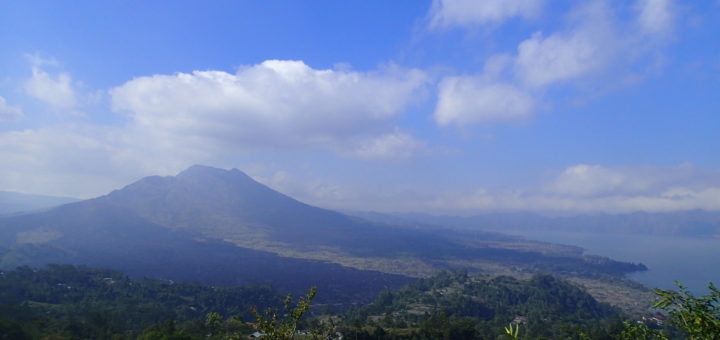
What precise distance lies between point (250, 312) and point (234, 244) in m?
76.1

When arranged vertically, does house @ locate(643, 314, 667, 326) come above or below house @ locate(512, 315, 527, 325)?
above

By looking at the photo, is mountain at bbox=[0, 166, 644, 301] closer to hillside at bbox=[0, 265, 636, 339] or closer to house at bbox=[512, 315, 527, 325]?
hillside at bbox=[0, 265, 636, 339]

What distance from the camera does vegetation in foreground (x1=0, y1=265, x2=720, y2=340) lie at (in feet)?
84.5

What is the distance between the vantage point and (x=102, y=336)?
79.8 feet

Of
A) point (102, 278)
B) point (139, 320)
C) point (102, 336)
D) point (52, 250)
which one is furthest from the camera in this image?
point (52, 250)

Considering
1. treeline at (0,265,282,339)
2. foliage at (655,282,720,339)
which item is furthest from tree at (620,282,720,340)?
treeline at (0,265,282,339)

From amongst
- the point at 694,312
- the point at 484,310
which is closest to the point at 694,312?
the point at 694,312

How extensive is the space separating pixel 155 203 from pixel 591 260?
406ft

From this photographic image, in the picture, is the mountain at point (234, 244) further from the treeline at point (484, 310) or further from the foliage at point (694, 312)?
the foliage at point (694, 312)

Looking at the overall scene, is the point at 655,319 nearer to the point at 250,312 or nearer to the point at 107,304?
the point at 250,312

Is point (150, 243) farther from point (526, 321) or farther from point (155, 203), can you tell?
point (526, 321)

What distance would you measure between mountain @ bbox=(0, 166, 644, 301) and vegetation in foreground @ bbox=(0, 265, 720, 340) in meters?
13.8

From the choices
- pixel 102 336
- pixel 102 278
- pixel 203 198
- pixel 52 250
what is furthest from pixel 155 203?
pixel 102 336

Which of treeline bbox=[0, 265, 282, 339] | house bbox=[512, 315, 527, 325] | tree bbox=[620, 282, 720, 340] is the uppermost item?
tree bbox=[620, 282, 720, 340]
